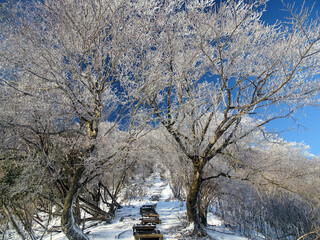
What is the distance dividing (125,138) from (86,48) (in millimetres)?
2699

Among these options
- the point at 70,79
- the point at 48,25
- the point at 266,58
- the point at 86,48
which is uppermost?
the point at 266,58

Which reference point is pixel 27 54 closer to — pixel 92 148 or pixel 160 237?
pixel 92 148

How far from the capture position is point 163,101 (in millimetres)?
8711

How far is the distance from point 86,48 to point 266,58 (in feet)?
19.3

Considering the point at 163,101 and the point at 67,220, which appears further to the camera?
the point at 163,101

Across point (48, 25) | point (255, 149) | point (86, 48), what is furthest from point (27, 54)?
point (255, 149)

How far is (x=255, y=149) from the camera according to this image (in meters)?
8.66

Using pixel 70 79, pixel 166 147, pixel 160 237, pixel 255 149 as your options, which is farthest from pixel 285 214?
pixel 70 79

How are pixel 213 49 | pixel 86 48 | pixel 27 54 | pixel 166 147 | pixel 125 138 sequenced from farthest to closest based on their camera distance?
pixel 166 147 → pixel 213 49 → pixel 125 138 → pixel 86 48 → pixel 27 54

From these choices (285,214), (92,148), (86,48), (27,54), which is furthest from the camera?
(285,214)

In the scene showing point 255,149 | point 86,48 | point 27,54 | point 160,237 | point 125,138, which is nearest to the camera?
point 27,54

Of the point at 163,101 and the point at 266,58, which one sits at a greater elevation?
the point at 266,58

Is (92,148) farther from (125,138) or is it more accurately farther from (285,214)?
(285,214)

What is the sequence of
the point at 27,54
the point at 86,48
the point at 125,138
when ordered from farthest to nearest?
the point at 125,138
the point at 86,48
the point at 27,54
